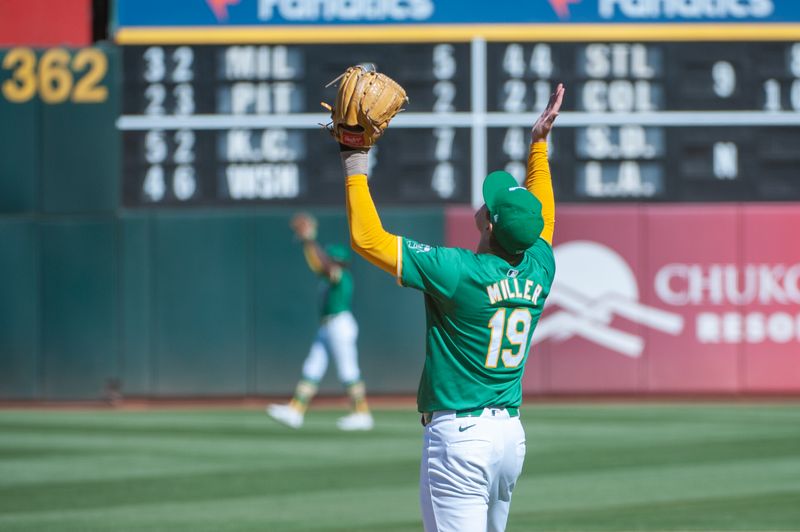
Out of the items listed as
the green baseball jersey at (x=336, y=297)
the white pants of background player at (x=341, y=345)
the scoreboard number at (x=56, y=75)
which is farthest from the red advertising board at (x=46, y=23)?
the white pants of background player at (x=341, y=345)

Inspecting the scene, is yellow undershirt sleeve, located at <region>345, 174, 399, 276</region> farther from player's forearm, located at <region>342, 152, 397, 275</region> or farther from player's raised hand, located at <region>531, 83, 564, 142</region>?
player's raised hand, located at <region>531, 83, 564, 142</region>

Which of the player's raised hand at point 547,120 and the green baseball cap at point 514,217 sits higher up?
the player's raised hand at point 547,120

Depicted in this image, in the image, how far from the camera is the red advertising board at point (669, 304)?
15.5 m

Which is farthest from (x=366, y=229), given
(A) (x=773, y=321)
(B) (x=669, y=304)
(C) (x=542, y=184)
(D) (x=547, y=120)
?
(A) (x=773, y=321)

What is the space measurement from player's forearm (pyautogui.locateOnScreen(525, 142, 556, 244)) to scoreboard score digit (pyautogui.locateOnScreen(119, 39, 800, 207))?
9882 mm

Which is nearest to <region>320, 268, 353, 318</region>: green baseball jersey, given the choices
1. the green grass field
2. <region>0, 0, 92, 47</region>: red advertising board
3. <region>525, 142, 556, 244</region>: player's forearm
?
the green grass field

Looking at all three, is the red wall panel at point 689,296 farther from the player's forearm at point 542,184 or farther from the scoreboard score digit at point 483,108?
the player's forearm at point 542,184

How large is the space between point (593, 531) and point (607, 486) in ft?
5.70

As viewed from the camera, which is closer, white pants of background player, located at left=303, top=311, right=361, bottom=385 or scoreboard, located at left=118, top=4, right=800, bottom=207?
white pants of background player, located at left=303, top=311, right=361, bottom=385

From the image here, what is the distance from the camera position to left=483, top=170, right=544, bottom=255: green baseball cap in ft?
13.8

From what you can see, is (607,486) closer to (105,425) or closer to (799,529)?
(799,529)

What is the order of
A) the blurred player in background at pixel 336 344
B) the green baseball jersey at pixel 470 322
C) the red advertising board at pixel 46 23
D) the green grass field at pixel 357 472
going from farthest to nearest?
the red advertising board at pixel 46 23, the blurred player in background at pixel 336 344, the green grass field at pixel 357 472, the green baseball jersey at pixel 470 322

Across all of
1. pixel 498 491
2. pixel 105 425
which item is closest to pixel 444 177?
pixel 105 425

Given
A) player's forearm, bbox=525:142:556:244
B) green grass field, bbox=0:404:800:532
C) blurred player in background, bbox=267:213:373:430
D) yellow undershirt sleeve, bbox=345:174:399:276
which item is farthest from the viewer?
blurred player in background, bbox=267:213:373:430
